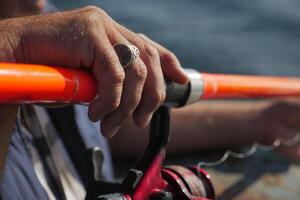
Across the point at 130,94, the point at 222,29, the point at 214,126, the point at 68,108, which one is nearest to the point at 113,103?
the point at 130,94

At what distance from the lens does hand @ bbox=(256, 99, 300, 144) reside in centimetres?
199

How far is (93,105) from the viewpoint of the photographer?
0.95 meters

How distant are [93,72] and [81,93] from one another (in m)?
0.04

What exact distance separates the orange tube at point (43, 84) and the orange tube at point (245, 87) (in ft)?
1.28

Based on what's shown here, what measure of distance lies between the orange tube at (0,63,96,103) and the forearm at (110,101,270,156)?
1029 mm

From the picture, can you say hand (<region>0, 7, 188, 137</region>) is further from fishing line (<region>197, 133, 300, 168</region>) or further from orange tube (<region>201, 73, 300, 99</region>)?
fishing line (<region>197, 133, 300, 168</region>)

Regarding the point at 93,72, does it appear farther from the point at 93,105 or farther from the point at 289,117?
the point at 289,117

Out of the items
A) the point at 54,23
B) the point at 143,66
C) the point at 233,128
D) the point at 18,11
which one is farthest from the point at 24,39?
the point at 233,128

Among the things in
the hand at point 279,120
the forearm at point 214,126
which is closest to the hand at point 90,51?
the forearm at point 214,126

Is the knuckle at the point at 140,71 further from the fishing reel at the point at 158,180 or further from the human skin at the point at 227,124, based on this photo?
the human skin at the point at 227,124

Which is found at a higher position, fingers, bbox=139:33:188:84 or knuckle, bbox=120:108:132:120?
fingers, bbox=139:33:188:84

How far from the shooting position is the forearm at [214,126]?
6.41 ft

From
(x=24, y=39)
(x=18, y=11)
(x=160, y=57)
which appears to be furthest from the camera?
(x=18, y=11)

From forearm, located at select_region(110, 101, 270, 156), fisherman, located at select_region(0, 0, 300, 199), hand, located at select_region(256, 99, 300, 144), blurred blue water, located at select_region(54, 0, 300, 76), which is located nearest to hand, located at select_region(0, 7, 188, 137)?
fisherman, located at select_region(0, 0, 300, 199)
